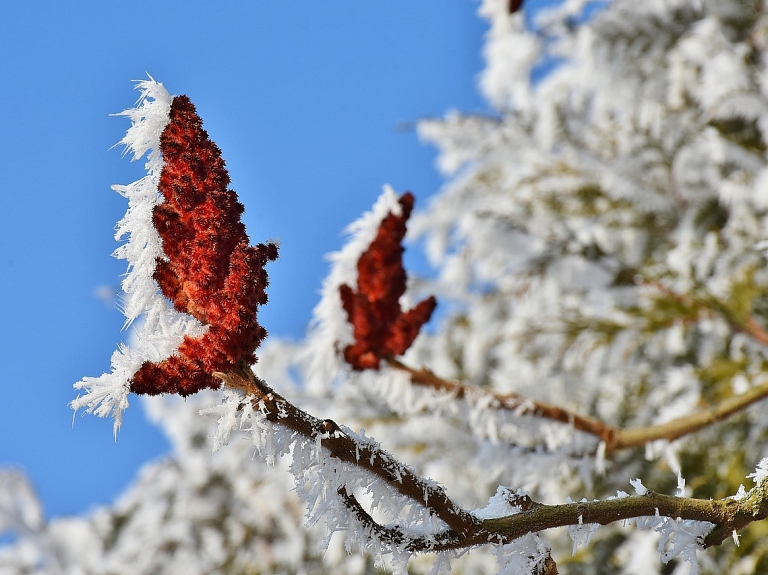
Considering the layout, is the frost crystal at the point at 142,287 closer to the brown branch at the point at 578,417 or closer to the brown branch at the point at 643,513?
the brown branch at the point at 643,513

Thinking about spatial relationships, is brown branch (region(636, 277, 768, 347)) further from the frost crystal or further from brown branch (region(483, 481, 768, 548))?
the frost crystal

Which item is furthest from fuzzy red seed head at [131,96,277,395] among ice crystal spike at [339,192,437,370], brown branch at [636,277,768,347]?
brown branch at [636,277,768,347]

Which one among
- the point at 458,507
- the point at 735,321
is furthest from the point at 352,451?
the point at 735,321

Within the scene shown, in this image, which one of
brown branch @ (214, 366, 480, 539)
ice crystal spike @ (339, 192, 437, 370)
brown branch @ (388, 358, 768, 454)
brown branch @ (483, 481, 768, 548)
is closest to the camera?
brown branch @ (214, 366, 480, 539)

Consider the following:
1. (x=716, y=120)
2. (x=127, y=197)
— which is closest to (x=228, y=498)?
(x=716, y=120)

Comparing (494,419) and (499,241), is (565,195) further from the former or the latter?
(494,419)

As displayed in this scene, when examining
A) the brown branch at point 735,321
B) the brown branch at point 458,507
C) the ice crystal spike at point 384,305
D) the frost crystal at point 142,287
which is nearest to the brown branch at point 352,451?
the brown branch at point 458,507

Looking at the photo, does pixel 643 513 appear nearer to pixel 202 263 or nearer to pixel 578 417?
pixel 202 263
